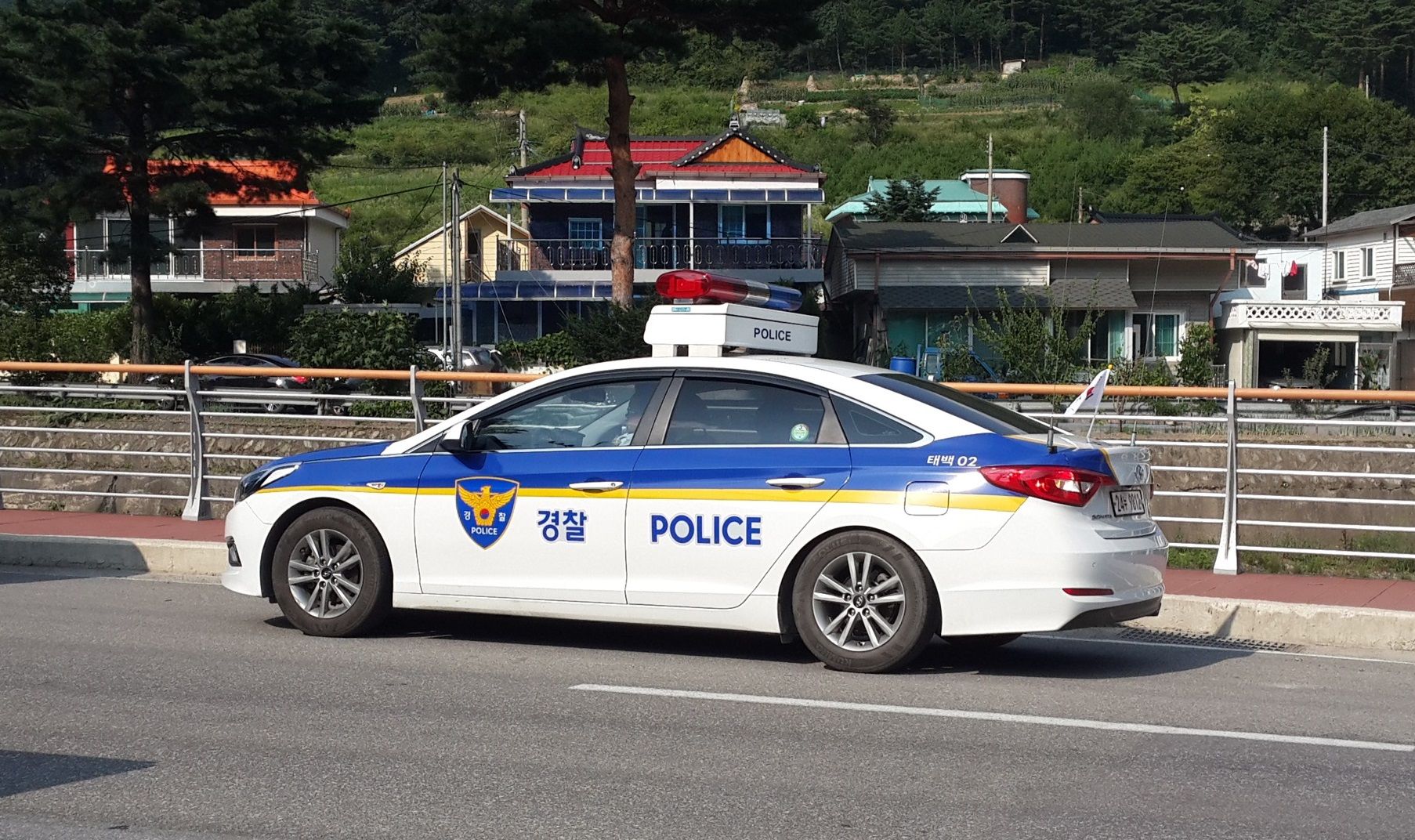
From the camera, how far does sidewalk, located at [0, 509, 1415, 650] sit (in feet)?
28.8

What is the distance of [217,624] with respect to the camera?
29.4 ft

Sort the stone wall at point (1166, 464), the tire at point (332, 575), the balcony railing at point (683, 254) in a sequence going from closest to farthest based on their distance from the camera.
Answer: the tire at point (332, 575) < the stone wall at point (1166, 464) < the balcony railing at point (683, 254)

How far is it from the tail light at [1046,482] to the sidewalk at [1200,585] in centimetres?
228

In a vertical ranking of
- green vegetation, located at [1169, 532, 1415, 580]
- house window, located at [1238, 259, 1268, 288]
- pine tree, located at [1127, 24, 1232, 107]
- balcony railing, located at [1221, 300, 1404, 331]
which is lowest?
green vegetation, located at [1169, 532, 1415, 580]

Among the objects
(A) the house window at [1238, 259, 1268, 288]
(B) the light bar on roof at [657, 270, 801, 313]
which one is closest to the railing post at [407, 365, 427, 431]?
(B) the light bar on roof at [657, 270, 801, 313]

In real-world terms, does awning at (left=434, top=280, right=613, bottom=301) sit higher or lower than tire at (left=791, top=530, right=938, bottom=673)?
higher

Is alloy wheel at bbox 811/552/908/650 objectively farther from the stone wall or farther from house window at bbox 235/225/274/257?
house window at bbox 235/225/274/257

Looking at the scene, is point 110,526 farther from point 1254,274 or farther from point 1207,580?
point 1254,274

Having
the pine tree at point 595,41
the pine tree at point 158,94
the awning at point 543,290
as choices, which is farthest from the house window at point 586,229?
the pine tree at point 595,41

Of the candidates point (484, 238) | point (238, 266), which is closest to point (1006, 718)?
point (238, 266)

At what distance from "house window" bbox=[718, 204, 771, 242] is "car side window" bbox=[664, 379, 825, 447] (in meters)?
41.8

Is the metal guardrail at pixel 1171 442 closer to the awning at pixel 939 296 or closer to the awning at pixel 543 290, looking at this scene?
the awning at pixel 939 296

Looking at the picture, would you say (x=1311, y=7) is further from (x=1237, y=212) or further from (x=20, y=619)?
(x=20, y=619)

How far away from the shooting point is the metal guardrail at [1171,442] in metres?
10.4
